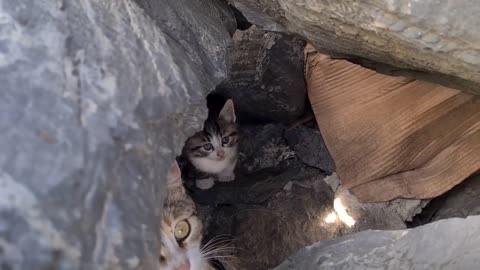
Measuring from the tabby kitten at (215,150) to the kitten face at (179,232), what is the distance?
1.92ft

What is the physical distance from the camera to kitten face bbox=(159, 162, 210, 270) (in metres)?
2.06

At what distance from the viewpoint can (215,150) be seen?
297 cm

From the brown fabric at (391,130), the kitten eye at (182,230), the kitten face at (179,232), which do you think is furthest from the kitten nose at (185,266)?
the brown fabric at (391,130)

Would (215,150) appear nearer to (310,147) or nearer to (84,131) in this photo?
(310,147)

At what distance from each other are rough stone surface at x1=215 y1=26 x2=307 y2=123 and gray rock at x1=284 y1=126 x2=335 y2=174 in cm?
8

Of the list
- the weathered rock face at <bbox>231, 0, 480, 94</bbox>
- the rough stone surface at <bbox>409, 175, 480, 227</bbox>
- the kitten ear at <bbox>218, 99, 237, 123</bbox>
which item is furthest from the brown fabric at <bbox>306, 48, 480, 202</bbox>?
the kitten ear at <bbox>218, 99, 237, 123</bbox>

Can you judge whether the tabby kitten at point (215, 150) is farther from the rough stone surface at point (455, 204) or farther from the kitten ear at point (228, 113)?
the rough stone surface at point (455, 204)

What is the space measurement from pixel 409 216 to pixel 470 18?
114cm

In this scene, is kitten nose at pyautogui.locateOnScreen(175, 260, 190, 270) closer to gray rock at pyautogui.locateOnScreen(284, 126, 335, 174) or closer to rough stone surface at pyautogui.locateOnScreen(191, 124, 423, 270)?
rough stone surface at pyautogui.locateOnScreen(191, 124, 423, 270)

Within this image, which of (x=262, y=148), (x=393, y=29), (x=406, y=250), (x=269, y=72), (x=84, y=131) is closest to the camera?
(x=84, y=131)

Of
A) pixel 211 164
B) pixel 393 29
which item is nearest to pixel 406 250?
pixel 393 29

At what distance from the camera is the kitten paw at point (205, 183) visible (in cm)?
292

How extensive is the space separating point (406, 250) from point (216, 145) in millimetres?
1484

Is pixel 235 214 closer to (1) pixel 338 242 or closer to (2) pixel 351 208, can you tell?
(2) pixel 351 208
